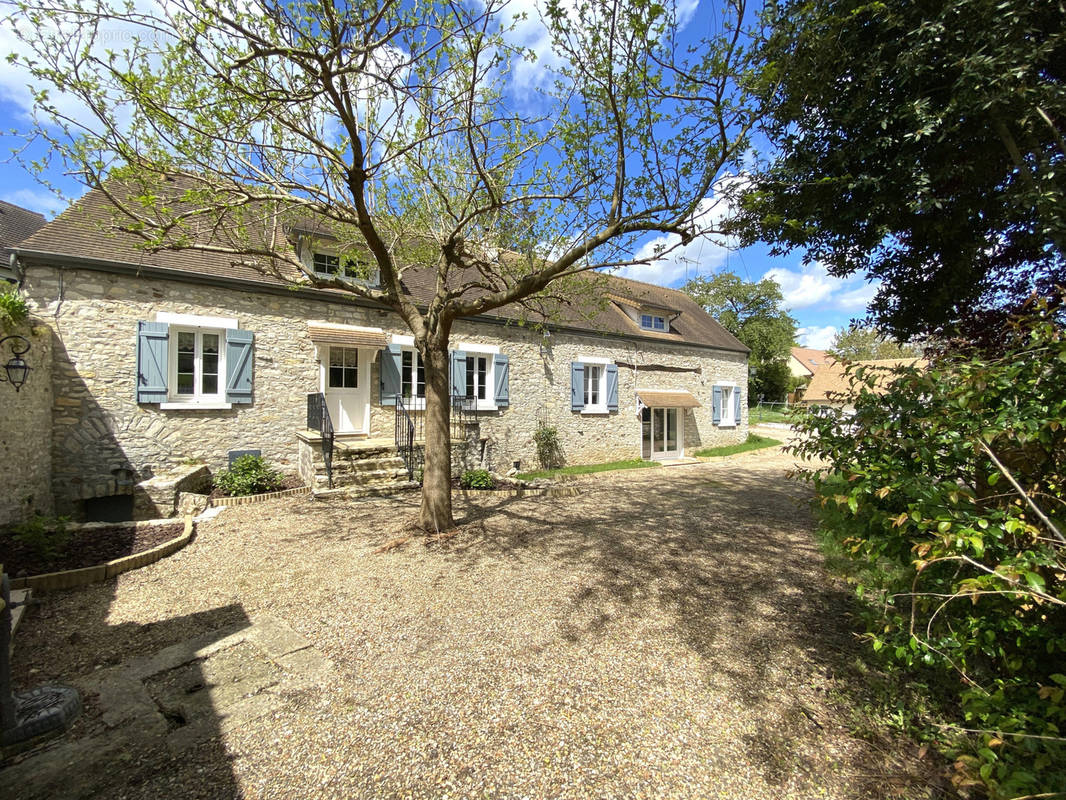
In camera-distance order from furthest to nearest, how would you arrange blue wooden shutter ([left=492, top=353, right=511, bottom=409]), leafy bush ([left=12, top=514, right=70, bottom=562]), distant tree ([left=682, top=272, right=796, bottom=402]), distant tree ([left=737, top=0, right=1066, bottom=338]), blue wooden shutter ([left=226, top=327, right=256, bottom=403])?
1. distant tree ([left=682, top=272, right=796, bottom=402])
2. blue wooden shutter ([left=492, top=353, right=511, bottom=409])
3. blue wooden shutter ([left=226, top=327, right=256, bottom=403])
4. leafy bush ([left=12, top=514, right=70, bottom=562])
5. distant tree ([left=737, top=0, right=1066, bottom=338])

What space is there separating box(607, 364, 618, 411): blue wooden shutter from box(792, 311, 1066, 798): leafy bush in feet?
36.1

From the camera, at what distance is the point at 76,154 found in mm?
4551

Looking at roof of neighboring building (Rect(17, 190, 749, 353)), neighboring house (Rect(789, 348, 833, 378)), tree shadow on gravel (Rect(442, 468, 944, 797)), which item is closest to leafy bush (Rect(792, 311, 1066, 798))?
tree shadow on gravel (Rect(442, 468, 944, 797))

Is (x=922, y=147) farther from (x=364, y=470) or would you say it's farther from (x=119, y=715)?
(x=364, y=470)

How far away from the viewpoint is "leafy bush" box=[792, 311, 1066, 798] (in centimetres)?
175

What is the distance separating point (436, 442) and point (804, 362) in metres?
45.5

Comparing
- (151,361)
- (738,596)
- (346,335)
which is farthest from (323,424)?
(738,596)

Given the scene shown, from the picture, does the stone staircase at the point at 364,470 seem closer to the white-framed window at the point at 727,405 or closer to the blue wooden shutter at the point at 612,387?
the blue wooden shutter at the point at 612,387

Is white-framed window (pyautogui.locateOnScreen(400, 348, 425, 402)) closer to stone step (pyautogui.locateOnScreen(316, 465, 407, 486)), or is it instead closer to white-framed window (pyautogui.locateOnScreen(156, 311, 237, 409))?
stone step (pyautogui.locateOnScreen(316, 465, 407, 486))

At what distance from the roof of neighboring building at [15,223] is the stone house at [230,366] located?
5163 millimetres

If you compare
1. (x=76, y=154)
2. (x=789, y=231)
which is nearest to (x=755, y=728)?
(x=789, y=231)

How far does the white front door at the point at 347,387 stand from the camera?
31.3ft

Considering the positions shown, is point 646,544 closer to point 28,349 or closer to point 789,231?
point 789,231

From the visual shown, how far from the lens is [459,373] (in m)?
10.9
